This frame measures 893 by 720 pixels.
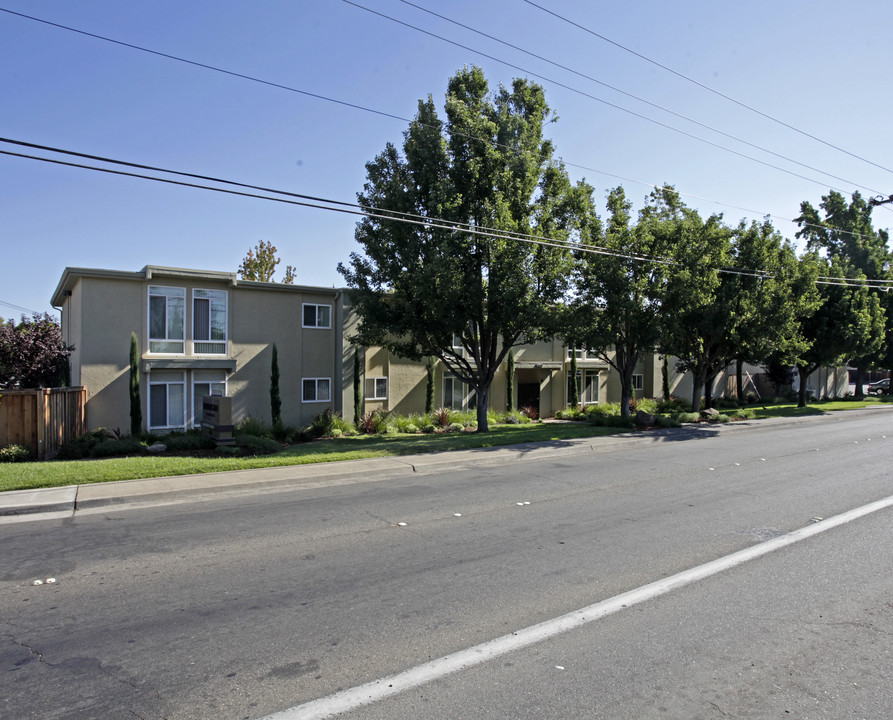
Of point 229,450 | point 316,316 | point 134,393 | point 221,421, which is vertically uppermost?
point 316,316

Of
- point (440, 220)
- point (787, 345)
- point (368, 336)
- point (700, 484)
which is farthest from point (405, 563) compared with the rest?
point (787, 345)

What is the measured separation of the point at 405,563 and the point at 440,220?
11.9 meters

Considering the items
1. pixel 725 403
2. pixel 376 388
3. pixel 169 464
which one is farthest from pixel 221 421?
pixel 725 403

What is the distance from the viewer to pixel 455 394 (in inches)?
1101

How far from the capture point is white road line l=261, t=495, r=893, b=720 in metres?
3.66

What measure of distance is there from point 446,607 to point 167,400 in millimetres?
18347

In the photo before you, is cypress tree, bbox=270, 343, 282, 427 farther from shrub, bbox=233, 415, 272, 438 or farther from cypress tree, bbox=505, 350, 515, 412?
cypress tree, bbox=505, 350, 515, 412

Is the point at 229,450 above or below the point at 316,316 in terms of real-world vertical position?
below

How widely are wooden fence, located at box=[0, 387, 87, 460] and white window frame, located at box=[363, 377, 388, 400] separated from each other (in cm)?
1077

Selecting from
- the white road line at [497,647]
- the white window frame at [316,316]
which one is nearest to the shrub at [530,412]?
the white window frame at [316,316]

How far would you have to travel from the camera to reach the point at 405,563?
640 centimetres

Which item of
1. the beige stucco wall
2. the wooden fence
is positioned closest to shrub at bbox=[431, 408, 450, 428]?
the beige stucco wall

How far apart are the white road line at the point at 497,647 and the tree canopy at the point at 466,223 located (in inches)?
483

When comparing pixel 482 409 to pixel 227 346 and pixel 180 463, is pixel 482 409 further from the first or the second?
pixel 180 463
